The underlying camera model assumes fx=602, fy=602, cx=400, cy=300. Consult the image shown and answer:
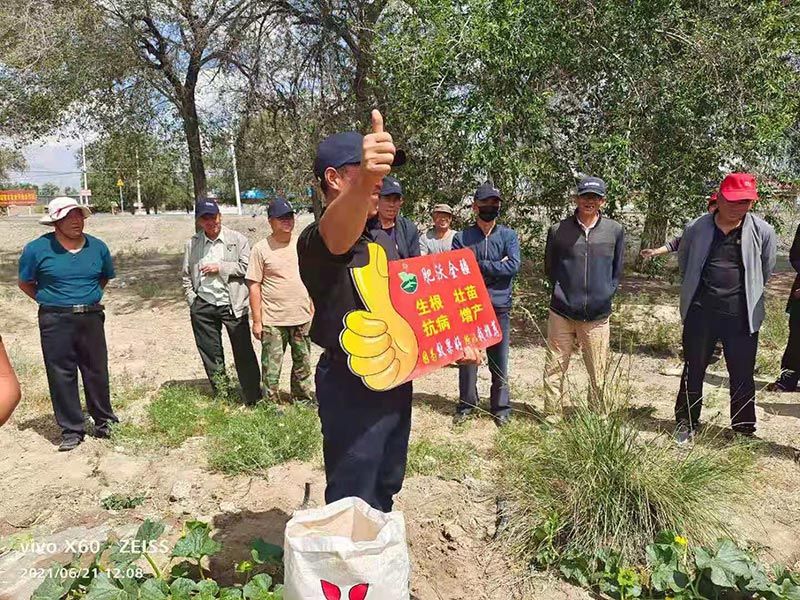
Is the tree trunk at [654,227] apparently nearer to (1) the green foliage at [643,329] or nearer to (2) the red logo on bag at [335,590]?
(1) the green foliage at [643,329]

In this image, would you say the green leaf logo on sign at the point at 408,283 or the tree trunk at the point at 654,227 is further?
the tree trunk at the point at 654,227

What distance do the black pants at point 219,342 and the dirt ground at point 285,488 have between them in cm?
72

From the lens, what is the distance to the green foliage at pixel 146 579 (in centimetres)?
226

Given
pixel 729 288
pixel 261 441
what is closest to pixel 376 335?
pixel 261 441

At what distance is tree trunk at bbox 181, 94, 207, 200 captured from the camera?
1020cm

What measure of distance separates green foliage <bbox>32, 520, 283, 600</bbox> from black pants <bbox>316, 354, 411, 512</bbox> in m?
0.52

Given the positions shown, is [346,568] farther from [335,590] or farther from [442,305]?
[442,305]

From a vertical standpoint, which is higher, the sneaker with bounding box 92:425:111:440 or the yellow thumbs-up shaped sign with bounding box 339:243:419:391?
the yellow thumbs-up shaped sign with bounding box 339:243:419:391

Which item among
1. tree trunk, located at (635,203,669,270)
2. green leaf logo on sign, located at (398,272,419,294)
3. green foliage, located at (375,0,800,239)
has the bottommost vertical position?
green leaf logo on sign, located at (398,272,419,294)

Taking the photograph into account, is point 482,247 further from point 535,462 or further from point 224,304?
point 224,304

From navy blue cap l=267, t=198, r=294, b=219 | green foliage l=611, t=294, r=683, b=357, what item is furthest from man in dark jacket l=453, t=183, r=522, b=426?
green foliage l=611, t=294, r=683, b=357

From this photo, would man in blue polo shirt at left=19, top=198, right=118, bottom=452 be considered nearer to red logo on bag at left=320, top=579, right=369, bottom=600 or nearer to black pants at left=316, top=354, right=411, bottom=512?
black pants at left=316, top=354, right=411, bottom=512

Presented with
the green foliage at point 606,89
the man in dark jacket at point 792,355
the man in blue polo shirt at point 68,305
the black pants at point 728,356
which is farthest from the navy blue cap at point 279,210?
the man in dark jacket at point 792,355

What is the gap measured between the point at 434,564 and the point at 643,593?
0.93 m
